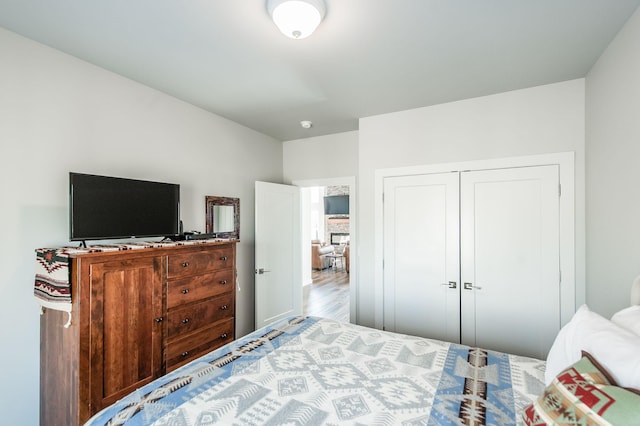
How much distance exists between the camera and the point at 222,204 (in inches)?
132

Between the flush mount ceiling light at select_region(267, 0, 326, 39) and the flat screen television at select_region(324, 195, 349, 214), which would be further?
the flat screen television at select_region(324, 195, 349, 214)

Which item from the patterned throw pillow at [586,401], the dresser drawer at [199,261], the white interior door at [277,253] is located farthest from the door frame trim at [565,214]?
the dresser drawer at [199,261]

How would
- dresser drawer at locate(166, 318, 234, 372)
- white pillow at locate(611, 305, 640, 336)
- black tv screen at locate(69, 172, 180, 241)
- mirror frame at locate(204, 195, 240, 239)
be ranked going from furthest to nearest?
1. mirror frame at locate(204, 195, 240, 239)
2. dresser drawer at locate(166, 318, 234, 372)
3. black tv screen at locate(69, 172, 180, 241)
4. white pillow at locate(611, 305, 640, 336)

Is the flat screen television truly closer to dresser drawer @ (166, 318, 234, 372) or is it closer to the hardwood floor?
the hardwood floor

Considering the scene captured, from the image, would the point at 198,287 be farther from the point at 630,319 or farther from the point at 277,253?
the point at 630,319

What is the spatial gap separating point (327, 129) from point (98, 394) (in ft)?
10.7

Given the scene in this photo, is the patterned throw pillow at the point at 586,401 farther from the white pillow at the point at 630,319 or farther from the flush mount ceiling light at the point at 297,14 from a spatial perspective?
the flush mount ceiling light at the point at 297,14

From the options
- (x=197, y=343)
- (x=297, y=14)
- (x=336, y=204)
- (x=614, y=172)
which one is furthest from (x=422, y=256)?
(x=336, y=204)

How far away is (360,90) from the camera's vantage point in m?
2.67

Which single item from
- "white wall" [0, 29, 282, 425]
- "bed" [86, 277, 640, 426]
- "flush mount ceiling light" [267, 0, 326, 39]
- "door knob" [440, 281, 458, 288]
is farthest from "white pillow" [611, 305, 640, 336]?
"white wall" [0, 29, 282, 425]

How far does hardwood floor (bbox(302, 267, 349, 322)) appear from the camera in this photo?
4.63m

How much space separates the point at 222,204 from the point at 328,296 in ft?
10.1

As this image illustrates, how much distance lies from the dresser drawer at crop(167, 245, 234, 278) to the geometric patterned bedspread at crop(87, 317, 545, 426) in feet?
2.60

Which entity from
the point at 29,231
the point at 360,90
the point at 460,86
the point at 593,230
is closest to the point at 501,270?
the point at 593,230
